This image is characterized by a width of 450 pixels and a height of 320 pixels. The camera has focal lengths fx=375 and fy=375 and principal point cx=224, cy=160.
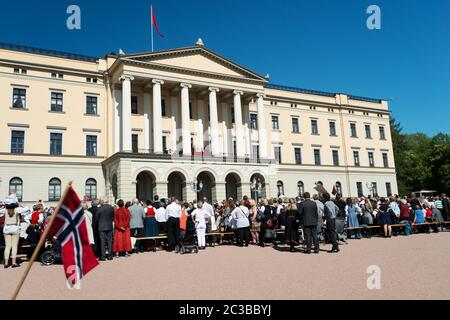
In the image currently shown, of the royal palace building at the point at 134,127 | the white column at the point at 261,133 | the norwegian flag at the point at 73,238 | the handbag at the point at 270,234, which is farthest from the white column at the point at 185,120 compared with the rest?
the norwegian flag at the point at 73,238

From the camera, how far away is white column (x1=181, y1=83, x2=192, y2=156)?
111ft

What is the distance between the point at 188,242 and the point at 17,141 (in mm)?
22541

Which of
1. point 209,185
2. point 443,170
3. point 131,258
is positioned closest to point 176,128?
point 209,185

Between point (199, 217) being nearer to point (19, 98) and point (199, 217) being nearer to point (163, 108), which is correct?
point (163, 108)

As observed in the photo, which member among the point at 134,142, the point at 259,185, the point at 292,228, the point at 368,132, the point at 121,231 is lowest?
the point at 292,228

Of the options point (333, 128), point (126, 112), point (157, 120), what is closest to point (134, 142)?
point (157, 120)

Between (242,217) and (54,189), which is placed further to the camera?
(54,189)

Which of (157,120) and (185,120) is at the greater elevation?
(185,120)

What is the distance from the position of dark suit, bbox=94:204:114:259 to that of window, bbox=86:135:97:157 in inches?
876

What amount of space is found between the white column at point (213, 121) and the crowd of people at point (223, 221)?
670 inches

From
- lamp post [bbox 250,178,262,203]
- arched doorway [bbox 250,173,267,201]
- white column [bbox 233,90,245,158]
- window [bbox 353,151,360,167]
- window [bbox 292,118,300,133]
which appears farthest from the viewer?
window [bbox 353,151,360,167]

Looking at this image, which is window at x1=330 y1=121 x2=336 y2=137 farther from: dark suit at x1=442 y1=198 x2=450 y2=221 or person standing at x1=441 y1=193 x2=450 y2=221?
dark suit at x1=442 y1=198 x2=450 y2=221

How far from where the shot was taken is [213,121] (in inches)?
1414

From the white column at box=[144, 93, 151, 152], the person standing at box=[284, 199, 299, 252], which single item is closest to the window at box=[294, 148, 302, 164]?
the white column at box=[144, 93, 151, 152]
